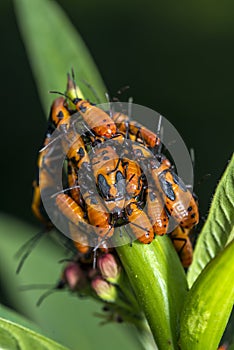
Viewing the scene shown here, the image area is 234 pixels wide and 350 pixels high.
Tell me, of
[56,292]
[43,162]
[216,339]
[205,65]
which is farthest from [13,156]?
[216,339]

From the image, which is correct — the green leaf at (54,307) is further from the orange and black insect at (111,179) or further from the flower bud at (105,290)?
the orange and black insect at (111,179)

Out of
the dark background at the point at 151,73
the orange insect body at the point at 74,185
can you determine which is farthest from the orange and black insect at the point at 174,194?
the dark background at the point at 151,73

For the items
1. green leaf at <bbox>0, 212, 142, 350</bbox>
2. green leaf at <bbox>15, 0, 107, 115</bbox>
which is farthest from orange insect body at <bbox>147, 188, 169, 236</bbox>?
green leaf at <bbox>0, 212, 142, 350</bbox>

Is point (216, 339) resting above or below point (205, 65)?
above

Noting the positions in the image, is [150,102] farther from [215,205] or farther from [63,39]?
[215,205]

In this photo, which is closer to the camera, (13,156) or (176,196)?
(176,196)

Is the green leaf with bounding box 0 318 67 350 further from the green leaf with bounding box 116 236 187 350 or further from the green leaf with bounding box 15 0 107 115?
the green leaf with bounding box 15 0 107 115

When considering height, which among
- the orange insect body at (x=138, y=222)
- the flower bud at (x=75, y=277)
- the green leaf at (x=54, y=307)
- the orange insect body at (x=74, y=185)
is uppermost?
the orange insect body at (x=74, y=185)
